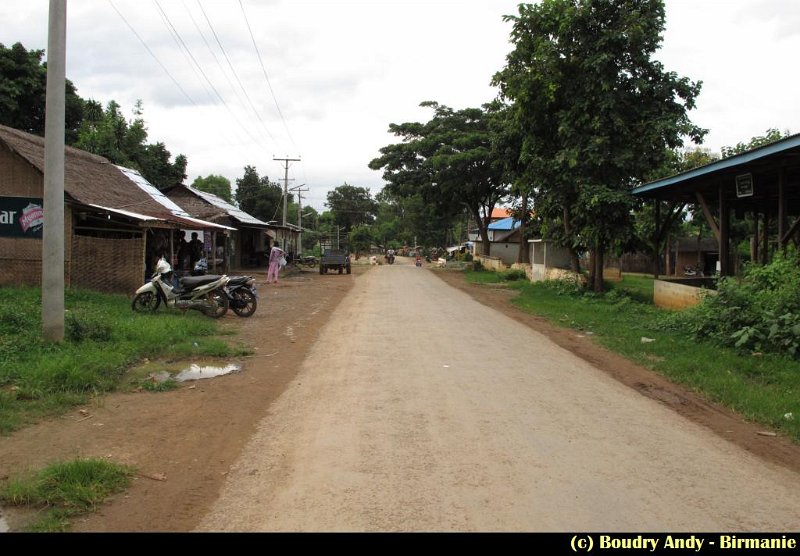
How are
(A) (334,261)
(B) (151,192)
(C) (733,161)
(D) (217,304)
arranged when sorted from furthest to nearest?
(A) (334,261) < (B) (151,192) < (D) (217,304) < (C) (733,161)

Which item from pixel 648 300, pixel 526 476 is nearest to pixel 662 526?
pixel 526 476

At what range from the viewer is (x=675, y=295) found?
16.2 meters

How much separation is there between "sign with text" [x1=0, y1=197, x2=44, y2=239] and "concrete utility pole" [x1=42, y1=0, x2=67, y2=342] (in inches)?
309

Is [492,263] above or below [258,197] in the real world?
below

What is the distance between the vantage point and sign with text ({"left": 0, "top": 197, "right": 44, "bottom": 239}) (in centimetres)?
1539

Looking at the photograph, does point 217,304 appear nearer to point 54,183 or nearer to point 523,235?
point 54,183

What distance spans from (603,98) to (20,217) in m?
17.0

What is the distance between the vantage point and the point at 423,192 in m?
42.2

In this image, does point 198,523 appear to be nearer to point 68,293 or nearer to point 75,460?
point 75,460

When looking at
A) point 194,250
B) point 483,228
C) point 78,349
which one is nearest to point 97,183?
point 194,250

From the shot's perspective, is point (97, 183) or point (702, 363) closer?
point (702, 363)

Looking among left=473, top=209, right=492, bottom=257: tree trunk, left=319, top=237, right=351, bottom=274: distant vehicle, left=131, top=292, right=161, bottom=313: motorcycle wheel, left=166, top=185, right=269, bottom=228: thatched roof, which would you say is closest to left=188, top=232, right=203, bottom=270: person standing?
left=166, top=185, right=269, bottom=228: thatched roof

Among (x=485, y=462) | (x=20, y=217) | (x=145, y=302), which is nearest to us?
(x=485, y=462)

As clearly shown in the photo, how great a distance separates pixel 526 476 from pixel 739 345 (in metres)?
6.73
